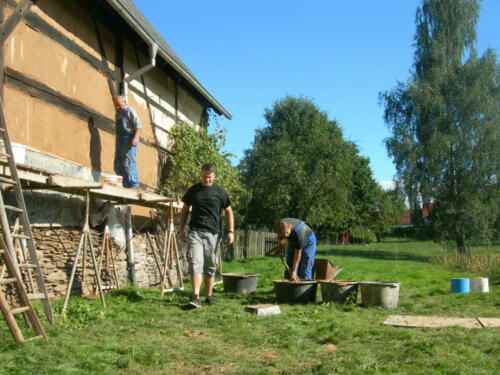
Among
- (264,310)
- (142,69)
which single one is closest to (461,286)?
(264,310)

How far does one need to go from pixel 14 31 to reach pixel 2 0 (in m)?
0.37

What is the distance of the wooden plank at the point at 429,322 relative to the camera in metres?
5.38

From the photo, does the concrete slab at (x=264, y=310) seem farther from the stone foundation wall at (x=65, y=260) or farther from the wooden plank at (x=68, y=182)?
the stone foundation wall at (x=65, y=260)

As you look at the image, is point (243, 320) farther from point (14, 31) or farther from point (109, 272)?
point (14, 31)

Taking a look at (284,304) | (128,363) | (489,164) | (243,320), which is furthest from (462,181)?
(128,363)

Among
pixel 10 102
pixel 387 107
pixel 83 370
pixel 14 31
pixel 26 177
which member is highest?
pixel 387 107

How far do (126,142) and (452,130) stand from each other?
17703 mm

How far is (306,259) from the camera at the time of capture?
8.15 m

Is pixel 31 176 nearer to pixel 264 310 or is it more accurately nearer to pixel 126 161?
pixel 264 310

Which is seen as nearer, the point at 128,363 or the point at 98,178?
the point at 128,363

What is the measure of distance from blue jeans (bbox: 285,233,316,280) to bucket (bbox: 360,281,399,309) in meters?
1.39

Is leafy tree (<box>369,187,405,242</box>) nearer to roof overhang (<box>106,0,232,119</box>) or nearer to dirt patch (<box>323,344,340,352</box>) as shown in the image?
roof overhang (<box>106,0,232,119</box>)

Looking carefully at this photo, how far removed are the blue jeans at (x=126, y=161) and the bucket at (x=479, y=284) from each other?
233 inches

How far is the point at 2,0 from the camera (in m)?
6.14
